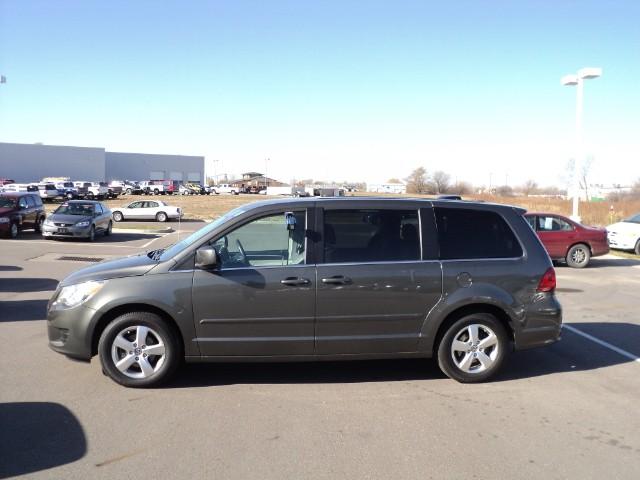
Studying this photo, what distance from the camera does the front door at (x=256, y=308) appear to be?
4988 millimetres

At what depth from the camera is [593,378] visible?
566 centimetres

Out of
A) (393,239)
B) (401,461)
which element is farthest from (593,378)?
(401,461)

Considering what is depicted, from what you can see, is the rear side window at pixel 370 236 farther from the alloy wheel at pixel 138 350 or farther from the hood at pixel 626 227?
the hood at pixel 626 227

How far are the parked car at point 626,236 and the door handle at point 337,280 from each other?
17649mm

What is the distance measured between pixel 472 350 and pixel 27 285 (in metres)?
8.64

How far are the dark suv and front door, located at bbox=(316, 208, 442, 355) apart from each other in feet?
0.03

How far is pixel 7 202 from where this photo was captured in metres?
20.2

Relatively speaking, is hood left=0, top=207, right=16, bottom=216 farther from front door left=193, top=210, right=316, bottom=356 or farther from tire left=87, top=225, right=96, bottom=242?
front door left=193, top=210, right=316, bottom=356

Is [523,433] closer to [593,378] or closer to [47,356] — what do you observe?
[593,378]

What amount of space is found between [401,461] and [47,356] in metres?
4.18

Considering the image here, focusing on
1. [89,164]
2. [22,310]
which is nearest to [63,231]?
[22,310]

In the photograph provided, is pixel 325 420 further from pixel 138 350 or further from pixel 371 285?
pixel 138 350

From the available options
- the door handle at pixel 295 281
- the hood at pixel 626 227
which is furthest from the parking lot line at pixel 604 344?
the hood at pixel 626 227

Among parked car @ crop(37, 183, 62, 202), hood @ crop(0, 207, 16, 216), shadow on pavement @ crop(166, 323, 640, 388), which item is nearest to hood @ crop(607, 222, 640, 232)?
shadow on pavement @ crop(166, 323, 640, 388)
